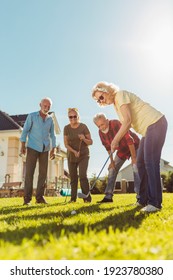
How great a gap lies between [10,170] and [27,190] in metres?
16.2

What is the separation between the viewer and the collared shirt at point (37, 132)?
22.3ft

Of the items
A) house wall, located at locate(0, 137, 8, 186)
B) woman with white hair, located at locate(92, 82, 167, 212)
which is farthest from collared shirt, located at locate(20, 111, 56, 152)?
house wall, located at locate(0, 137, 8, 186)

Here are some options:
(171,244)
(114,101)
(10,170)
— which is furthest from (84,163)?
(10,170)

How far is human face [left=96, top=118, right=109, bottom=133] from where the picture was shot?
6.37 meters

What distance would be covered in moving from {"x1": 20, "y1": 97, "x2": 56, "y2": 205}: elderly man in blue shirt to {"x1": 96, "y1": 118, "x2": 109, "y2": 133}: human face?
122cm

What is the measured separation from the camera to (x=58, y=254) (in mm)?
1532

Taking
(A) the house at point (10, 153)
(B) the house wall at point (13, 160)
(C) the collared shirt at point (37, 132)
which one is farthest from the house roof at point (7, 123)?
(C) the collared shirt at point (37, 132)

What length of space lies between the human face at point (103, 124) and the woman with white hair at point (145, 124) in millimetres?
1945

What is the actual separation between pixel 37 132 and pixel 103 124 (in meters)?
1.53

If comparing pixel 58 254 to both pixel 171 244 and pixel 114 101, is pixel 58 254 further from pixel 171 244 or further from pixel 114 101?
pixel 114 101

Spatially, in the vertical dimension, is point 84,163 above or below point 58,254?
above

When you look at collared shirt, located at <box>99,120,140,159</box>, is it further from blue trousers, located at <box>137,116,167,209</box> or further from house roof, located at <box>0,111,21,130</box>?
house roof, located at <box>0,111,21,130</box>

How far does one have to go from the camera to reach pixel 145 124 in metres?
4.21

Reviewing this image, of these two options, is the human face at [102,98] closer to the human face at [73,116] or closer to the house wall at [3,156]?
the human face at [73,116]
